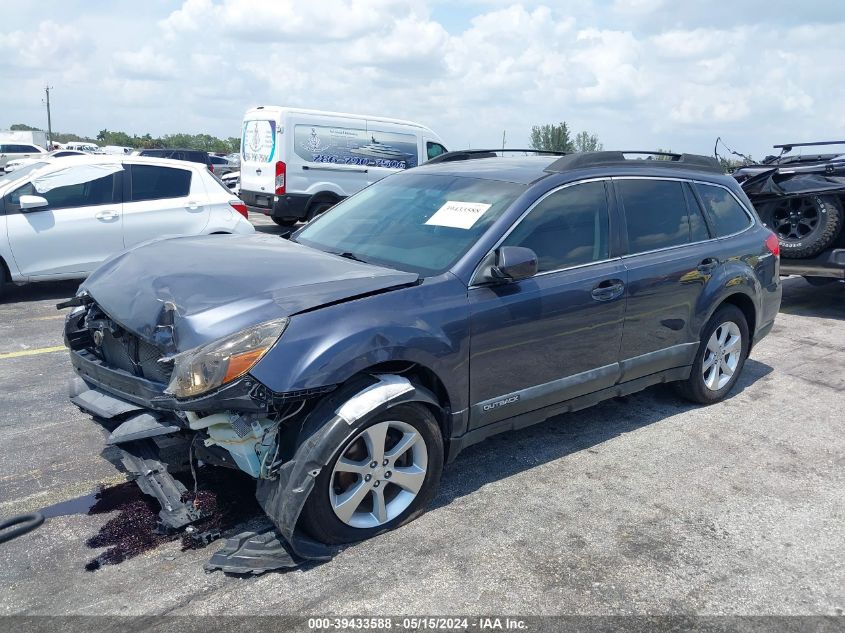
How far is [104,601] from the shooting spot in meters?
2.92

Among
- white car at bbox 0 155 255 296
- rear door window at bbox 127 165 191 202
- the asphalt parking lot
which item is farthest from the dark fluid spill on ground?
rear door window at bbox 127 165 191 202

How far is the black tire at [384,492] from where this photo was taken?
3.17 m

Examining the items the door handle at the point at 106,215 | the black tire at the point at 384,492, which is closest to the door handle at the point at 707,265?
the black tire at the point at 384,492

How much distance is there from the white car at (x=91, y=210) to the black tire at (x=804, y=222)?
6.60 metres

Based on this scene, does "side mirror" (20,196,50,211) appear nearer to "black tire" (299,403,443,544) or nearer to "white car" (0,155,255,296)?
"white car" (0,155,255,296)

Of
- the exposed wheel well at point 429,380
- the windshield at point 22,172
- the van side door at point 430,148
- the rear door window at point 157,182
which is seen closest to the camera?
the exposed wheel well at point 429,380

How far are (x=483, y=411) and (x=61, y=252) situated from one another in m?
6.34

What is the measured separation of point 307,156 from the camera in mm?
14008

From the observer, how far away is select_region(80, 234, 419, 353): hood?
3.20 metres

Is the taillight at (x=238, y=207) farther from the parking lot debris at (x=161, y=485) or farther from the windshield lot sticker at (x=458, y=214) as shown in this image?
the parking lot debris at (x=161, y=485)

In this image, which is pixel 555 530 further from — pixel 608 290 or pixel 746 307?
pixel 746 307

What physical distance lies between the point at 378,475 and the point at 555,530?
946 mm

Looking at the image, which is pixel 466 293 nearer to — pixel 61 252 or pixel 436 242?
pixel 436 242

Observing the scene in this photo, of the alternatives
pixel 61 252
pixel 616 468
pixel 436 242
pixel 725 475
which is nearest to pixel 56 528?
pixel 436 242
